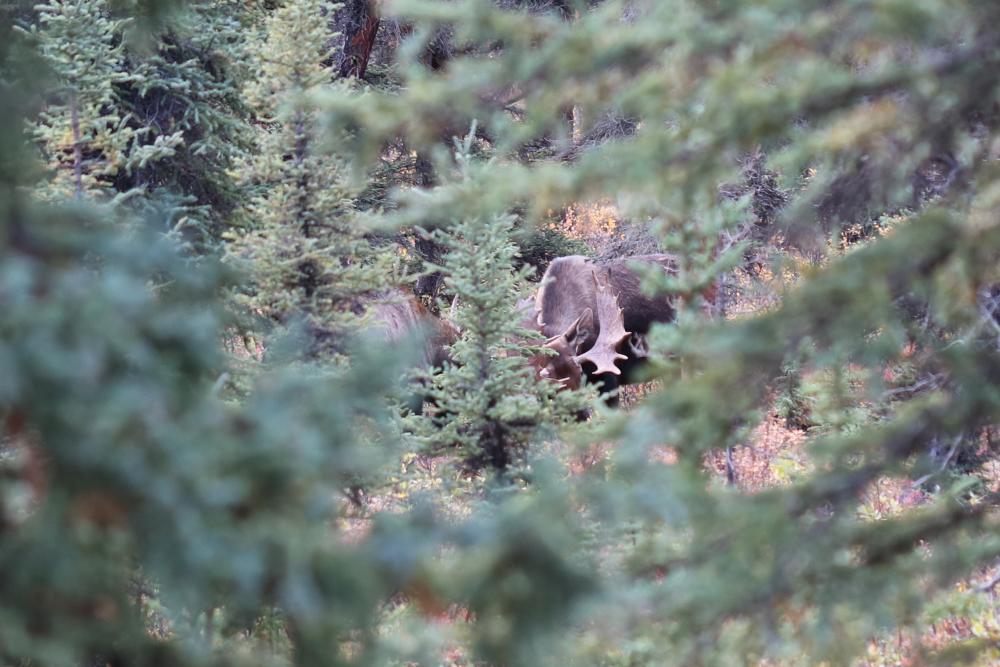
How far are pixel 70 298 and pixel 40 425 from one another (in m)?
0.29

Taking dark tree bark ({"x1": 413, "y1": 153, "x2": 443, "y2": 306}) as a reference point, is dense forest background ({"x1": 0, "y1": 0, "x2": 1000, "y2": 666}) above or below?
above

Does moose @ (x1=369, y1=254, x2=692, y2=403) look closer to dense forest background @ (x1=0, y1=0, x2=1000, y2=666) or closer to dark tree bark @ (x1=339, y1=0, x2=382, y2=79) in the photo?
dark tree bark @ (x1=339, y1=0, x2=382, y2=79)

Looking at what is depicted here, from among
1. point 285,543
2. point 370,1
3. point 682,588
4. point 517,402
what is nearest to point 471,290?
point 517,402

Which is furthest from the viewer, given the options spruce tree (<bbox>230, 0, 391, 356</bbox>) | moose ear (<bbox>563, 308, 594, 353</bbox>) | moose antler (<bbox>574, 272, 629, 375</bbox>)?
moose ear (<bbox>563, 308, 594, 353</bbox>)

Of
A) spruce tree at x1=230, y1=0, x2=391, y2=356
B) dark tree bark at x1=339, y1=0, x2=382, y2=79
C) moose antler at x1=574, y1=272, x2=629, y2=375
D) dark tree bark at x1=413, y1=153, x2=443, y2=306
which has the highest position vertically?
spruce tree at x1=230, y1=0, x2=391, y2=356

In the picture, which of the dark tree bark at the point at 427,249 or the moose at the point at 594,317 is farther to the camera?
the dark tree bark at the point at 427,249

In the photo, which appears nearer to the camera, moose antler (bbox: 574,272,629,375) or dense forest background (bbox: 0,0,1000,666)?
dense forest background (bbox: 0,0,1000,666)

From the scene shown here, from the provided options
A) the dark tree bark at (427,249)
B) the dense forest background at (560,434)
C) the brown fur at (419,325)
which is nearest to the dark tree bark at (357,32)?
the dark tree bark at (427,249)

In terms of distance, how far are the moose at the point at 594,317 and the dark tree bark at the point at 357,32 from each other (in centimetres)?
479

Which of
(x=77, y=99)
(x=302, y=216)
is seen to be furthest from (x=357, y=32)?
(x=302, y=216)

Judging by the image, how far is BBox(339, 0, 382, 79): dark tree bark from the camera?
15.3m

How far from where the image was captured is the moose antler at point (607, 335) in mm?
13426

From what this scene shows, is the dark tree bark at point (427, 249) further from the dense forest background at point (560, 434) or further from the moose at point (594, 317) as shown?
the dense forest background at point (560, 434)

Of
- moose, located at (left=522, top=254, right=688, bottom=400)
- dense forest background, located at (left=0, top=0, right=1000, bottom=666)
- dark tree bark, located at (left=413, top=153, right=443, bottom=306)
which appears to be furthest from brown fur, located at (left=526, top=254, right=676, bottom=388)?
dense forest background, located at (left=0, top=0, right=1000, bottom=666)
